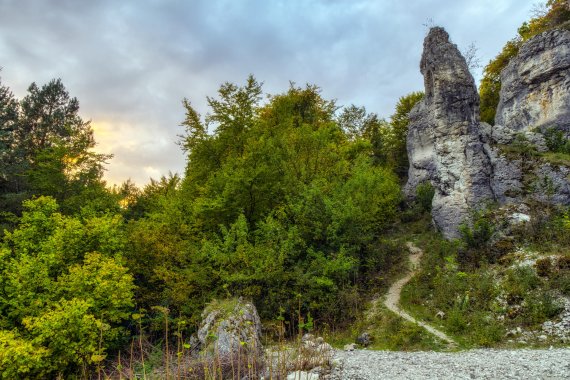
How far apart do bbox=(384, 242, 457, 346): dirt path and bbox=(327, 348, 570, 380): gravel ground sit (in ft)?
7.10

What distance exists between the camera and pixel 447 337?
1261cm

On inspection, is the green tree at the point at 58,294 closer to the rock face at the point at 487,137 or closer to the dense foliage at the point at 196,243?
the dense foliage at the point at 196,243

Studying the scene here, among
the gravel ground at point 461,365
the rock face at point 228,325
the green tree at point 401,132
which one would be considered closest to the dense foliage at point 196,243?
the rock face at point 228,325

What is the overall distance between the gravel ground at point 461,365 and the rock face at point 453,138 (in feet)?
34.1

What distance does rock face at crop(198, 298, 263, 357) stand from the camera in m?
11.3

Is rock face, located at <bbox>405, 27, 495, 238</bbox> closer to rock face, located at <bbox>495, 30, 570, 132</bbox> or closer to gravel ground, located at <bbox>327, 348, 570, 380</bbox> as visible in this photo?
rock face, located at <bbox>495, 30, 570, 132</bbox>

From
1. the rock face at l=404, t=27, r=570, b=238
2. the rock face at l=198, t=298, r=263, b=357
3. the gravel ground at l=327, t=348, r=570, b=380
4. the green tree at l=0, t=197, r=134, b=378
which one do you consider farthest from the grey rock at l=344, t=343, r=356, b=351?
the rock face at l=404, t=27, r=570, b=238

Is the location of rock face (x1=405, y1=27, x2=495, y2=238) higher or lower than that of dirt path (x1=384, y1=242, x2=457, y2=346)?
higher

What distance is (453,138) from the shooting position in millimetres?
20812

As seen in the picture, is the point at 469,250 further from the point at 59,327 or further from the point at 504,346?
the point at 59,327

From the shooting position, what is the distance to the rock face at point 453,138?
64.7 feet

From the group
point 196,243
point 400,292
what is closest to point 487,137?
point 400,292

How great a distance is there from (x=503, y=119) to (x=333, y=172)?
57.5ft

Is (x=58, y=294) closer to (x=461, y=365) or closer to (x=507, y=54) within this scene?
(x=461, y=365)
